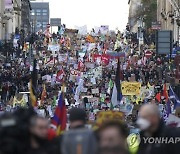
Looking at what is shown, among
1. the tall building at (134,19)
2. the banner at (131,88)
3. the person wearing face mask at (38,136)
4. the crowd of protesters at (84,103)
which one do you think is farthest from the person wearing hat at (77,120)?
the tall building at (134,19)

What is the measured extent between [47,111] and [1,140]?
716 inches

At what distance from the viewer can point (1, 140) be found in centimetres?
621

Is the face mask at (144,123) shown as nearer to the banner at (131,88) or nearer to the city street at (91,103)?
the city street at (91,103)

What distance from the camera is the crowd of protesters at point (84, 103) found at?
20.7 feet

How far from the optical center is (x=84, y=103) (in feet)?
90.0

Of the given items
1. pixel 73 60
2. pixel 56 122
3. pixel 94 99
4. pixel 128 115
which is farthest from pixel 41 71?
pixel 56 122

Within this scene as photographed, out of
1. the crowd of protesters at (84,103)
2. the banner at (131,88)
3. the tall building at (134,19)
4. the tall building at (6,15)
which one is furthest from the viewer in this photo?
the tall building at (134,19)

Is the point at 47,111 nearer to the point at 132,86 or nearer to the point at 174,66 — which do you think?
the point at 132,86

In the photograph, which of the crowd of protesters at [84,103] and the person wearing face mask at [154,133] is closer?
the crowd of protesters at [84,103]

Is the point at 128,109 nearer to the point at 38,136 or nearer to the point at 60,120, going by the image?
the point at 60,120

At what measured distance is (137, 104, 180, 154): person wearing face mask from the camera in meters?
7.37

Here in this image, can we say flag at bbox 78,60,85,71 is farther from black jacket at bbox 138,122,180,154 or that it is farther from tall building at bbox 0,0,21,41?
black jacket at bbox 138,122,180,154

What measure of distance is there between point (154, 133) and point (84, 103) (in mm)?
19826

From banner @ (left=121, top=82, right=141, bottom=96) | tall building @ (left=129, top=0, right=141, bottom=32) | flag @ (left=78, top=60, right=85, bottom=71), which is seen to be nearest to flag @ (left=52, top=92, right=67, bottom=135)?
banner @ (left=121, top=82, right=141, bottom=96)
